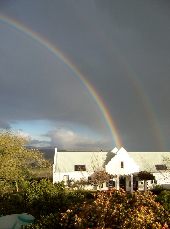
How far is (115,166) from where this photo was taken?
67438 millimetres

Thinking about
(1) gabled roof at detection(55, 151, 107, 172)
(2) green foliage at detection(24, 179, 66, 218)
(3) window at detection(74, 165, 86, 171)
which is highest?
(1) gabled roof at detection(55, 151, 107, 172)

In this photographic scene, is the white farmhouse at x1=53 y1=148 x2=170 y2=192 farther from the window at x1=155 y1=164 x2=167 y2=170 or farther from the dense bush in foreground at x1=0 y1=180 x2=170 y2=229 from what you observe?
the dense bush in foreground at x1=0 y1=180 x2=170 y2=229

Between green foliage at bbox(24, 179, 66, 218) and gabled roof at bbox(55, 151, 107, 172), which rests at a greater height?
gabled roof at bbox(55, 151, 107, 172)

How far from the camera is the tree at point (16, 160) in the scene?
43469 mm

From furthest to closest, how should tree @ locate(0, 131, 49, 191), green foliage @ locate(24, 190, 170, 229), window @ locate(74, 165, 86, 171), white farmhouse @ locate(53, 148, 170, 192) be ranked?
window @ locate(74, 165, 86, 171) → white farmhouse @ locate(53, 148, 170, 192) → tree @ locate(0, 131, 49, 191) → green foliage @ locate(24, 190, 170, 229)

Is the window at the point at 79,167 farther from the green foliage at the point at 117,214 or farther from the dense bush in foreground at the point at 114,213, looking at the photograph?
the green foliage at the point at 117,214

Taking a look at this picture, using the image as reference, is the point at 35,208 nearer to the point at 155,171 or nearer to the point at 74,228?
the point at 74,228

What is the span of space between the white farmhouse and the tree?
12170mm

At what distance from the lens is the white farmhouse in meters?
65.4

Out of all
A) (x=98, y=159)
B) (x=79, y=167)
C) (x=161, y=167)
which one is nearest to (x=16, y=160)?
(x=79, y=167)

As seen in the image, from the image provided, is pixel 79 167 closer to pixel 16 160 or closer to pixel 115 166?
pixel 115 166

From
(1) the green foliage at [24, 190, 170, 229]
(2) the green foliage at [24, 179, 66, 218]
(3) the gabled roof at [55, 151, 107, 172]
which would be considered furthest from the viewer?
(3) the gabled roof at [55, 151, 107, 172]

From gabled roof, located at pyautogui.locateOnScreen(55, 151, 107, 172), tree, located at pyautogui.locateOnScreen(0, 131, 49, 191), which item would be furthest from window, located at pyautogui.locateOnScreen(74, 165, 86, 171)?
tree, located at pyautogui.locateOnScreen(0, 131, 49, 191)

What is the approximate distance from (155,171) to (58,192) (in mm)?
45577
